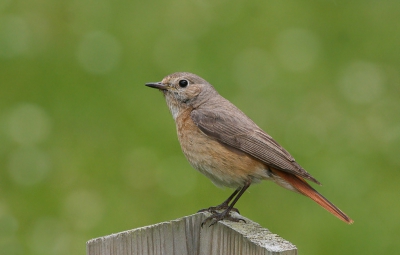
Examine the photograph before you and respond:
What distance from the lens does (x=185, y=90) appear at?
19.4 ft

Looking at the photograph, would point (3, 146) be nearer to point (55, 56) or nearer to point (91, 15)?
point (55, 56)

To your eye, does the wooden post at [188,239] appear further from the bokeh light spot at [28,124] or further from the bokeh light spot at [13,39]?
the bokeh light spot at [13,39]

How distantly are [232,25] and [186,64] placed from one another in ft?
3.86

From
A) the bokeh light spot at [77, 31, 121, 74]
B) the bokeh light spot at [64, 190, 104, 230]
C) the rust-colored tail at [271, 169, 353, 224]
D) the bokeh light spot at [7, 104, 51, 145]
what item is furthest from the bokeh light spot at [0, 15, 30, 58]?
the rust-colored tail at [271, 169, 353, 224]

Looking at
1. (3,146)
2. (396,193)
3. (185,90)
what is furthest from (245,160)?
(3,146)

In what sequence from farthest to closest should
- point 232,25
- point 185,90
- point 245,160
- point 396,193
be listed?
point 232,25 < point 396,193 < point 185,90 < point 245,160

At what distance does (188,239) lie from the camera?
13.0 ft

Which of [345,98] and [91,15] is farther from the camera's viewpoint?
[91,15]

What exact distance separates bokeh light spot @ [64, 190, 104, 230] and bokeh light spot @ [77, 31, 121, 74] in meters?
1.91

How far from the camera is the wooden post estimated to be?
12.0 feet

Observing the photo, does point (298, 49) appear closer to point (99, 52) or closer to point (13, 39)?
point (99, 52)

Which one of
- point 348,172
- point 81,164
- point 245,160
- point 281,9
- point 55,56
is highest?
point 281,9

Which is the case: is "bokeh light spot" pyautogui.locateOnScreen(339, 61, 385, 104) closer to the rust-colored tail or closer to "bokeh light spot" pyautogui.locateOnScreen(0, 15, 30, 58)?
"bokeh light spot" pyautogui.locateOnScreen(0, 15, 30, 58)

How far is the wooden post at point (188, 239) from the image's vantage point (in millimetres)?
3646
